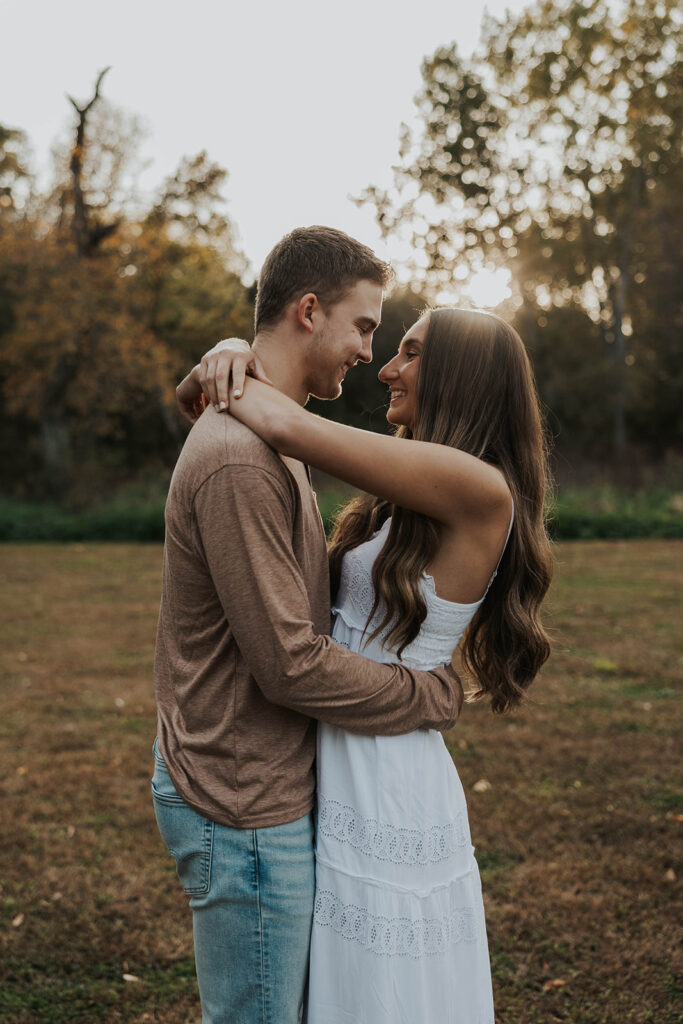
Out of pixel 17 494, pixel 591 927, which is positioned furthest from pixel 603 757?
pixel 17 494

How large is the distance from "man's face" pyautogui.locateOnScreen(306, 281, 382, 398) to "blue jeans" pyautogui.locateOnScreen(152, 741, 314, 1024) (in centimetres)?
106

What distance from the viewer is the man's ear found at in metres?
2.17

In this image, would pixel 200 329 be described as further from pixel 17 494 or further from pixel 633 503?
pixel 633 503

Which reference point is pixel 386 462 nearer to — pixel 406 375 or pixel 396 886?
pixel 406 375

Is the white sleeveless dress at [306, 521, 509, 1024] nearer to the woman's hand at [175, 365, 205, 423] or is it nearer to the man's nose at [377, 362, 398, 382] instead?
the man's nose at [377, 362, 398, 382]

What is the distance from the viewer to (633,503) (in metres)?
18.9

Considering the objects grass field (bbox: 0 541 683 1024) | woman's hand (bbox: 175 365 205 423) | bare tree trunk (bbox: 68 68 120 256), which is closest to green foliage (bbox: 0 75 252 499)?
bare tree trunk (bbox: 68 68 120 256)

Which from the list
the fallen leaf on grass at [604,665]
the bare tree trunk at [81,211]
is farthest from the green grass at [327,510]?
the fallen leaf on grass at [604,665]

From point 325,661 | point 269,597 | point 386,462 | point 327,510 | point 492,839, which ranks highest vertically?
point 386,462

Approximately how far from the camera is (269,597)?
6.10ft

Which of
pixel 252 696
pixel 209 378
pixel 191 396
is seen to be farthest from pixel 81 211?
pixel 252 696

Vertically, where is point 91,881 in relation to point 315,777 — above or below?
below

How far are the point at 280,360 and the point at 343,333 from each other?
0.17 m

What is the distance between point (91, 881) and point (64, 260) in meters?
18.8
